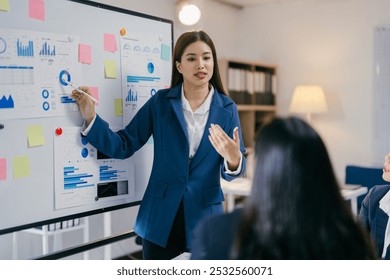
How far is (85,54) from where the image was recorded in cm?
191

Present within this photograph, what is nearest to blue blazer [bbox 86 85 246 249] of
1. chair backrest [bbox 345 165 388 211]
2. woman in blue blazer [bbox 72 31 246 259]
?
woman in blue blazer [bbox 72 31 246 259]

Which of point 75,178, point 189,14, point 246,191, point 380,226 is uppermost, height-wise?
point 189,14

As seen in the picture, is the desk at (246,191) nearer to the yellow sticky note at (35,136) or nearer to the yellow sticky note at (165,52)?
the yellow sticky note at (165,52)

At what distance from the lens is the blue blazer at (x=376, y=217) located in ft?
4.99

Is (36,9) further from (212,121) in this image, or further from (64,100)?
(212,121)

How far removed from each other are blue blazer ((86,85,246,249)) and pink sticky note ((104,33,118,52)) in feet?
0.99

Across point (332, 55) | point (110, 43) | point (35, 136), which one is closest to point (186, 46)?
point (110, 43)

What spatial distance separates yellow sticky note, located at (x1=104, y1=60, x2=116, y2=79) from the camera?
78.6 inches

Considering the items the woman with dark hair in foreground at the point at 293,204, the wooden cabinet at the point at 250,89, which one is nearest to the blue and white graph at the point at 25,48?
the woman with dark hair in foreground at the point at 293,204

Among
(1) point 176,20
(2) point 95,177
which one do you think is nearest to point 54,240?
(2) point 95,177

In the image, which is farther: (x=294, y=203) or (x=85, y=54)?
(x=85, y=54)

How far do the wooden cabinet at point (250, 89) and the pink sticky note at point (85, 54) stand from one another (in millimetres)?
2527

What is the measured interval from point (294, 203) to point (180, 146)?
3.44ft

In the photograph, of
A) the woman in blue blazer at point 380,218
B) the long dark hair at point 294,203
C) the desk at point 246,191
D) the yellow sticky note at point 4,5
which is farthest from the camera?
the desk at point 246,191
